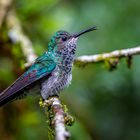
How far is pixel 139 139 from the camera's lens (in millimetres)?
7656

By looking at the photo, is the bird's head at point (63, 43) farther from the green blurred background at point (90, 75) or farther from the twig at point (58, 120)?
the green blurred background at point (90, 75)

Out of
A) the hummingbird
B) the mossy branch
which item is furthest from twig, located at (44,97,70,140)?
the hummingbird

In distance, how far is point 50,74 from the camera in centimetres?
532

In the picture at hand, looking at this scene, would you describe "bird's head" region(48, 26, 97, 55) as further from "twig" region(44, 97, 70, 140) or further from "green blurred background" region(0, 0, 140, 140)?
"green blurred background" region(0, 0, 140, 140)

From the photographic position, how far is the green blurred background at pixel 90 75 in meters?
7.09

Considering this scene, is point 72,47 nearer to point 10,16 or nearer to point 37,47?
point 37,47

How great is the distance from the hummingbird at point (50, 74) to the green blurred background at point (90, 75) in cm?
148

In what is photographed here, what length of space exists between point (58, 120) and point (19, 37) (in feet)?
10.2

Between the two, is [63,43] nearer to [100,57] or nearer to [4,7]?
[100,57]

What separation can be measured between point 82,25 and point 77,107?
126 cm

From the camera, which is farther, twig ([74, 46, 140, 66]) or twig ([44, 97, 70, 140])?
twig ([74, 46, 140, 66])

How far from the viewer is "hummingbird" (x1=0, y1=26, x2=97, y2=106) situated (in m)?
5.08

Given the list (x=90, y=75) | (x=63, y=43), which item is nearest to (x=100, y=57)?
(x=63, y=43)

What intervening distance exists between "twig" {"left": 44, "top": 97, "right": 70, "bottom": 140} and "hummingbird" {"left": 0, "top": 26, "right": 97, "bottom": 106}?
0.40m
